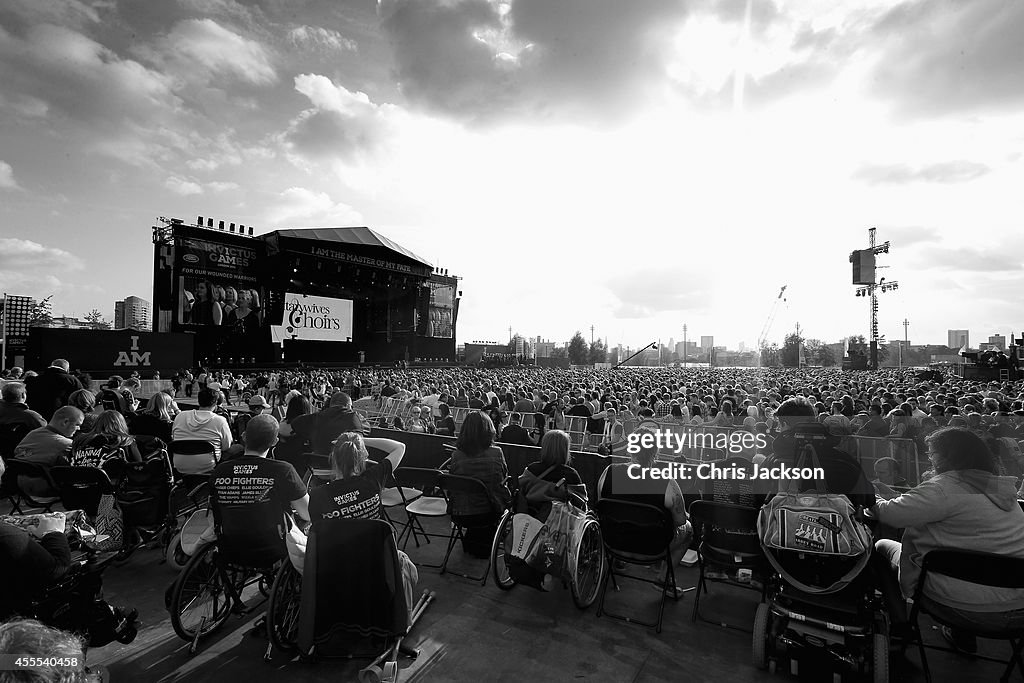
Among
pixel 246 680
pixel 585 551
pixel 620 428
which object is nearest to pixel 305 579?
pixel 246 680

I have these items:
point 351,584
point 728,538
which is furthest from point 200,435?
point 728,538

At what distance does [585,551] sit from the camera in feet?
12.7

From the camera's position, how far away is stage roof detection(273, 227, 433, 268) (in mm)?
27764

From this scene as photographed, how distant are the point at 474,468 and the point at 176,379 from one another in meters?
17.2

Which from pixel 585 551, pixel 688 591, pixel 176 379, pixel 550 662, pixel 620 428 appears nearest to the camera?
pixel 550 662

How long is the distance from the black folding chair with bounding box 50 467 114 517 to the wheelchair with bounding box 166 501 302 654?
151cm

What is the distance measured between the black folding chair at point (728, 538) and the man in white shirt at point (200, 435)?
4585 millimetres

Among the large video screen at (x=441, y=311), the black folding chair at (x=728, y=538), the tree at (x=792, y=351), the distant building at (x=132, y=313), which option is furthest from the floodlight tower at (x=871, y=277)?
the distant building at (x=132, y=313)

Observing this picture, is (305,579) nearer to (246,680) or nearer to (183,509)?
(246,680)

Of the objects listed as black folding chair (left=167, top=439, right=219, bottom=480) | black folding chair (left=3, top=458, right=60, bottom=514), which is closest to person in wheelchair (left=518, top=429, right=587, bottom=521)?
black folding chair (left=167, top=439, right=219, bottom=480)

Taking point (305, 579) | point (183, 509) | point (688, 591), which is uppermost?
point (305, 579)

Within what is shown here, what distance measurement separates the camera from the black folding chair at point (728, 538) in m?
3.42

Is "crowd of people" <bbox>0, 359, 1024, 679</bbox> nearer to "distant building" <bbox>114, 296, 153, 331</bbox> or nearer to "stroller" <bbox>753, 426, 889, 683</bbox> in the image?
"stroller" <bbox>753, 426, 889, 683</bbox>

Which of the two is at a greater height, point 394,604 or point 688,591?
point 394,604
